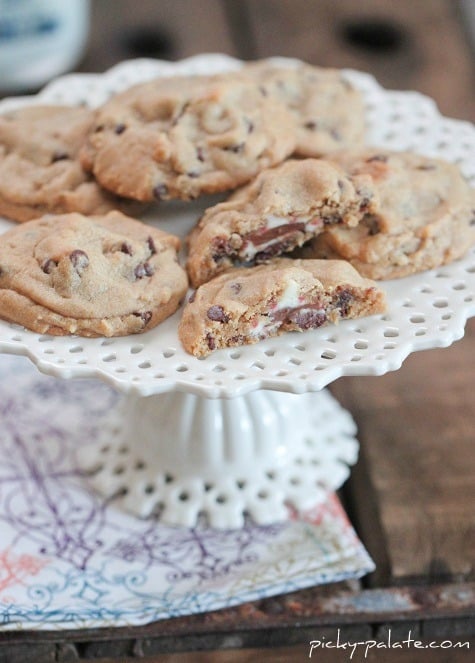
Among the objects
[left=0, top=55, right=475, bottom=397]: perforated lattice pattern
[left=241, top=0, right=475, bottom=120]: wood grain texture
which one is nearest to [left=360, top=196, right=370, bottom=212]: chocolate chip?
[left=0, top=55, right=475, bottom=397]: perforated lattice pattern

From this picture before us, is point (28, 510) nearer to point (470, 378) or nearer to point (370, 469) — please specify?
point (370, 469)

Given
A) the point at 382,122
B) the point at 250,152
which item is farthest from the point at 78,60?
the point at 250,152

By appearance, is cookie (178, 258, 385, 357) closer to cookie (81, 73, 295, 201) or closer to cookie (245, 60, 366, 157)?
cookie (81, 73, 295, 201)

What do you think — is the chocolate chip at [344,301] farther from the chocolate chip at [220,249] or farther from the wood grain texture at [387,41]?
the wood grain texture at [387,41]

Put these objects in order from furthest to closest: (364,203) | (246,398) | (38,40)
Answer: (38,40), (246,398), (364,203)

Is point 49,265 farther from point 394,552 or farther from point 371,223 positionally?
point 394,552

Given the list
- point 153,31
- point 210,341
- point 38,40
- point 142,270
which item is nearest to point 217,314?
point 210,341

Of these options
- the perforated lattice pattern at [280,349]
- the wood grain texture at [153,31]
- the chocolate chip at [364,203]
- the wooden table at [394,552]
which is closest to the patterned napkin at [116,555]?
the wooden table at [394,552]
